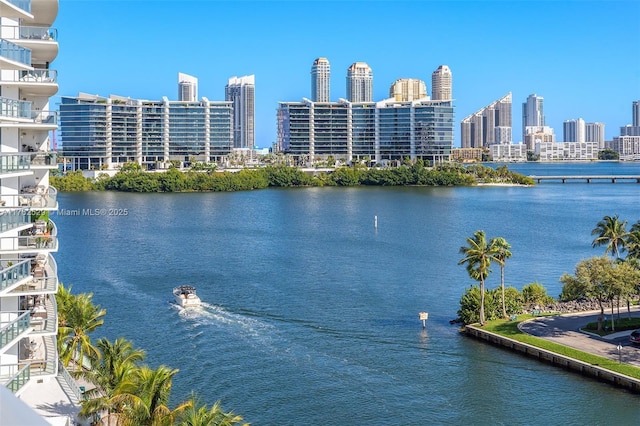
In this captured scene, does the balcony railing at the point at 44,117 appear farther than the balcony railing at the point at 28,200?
Yes

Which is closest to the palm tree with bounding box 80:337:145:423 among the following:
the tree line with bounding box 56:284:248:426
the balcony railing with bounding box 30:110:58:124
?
the tree line with bounding box 56:284:248:426

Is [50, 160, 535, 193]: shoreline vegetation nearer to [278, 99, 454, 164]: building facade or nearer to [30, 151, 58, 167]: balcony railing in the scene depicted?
[278, 99, 454, 164]: building facade

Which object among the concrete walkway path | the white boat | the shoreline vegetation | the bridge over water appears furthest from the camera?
the bridge over water

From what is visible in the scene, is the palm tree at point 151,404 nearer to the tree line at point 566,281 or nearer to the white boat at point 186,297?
the tree line at point 566,281

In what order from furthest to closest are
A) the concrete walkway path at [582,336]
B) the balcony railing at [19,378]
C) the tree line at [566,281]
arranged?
the tree line at [566,281]
the concrete walkway path at [582,336]
the balcony railing at [19,378]

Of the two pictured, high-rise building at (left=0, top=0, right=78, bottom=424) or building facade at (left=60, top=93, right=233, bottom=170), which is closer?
high-rise building at (left=0, top=0, right=78, bottom=424)

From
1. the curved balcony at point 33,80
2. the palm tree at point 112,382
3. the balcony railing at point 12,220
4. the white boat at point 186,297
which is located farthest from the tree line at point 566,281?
the balcony railing at point 12,220

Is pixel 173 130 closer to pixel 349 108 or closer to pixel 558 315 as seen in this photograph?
pixel 349 108
